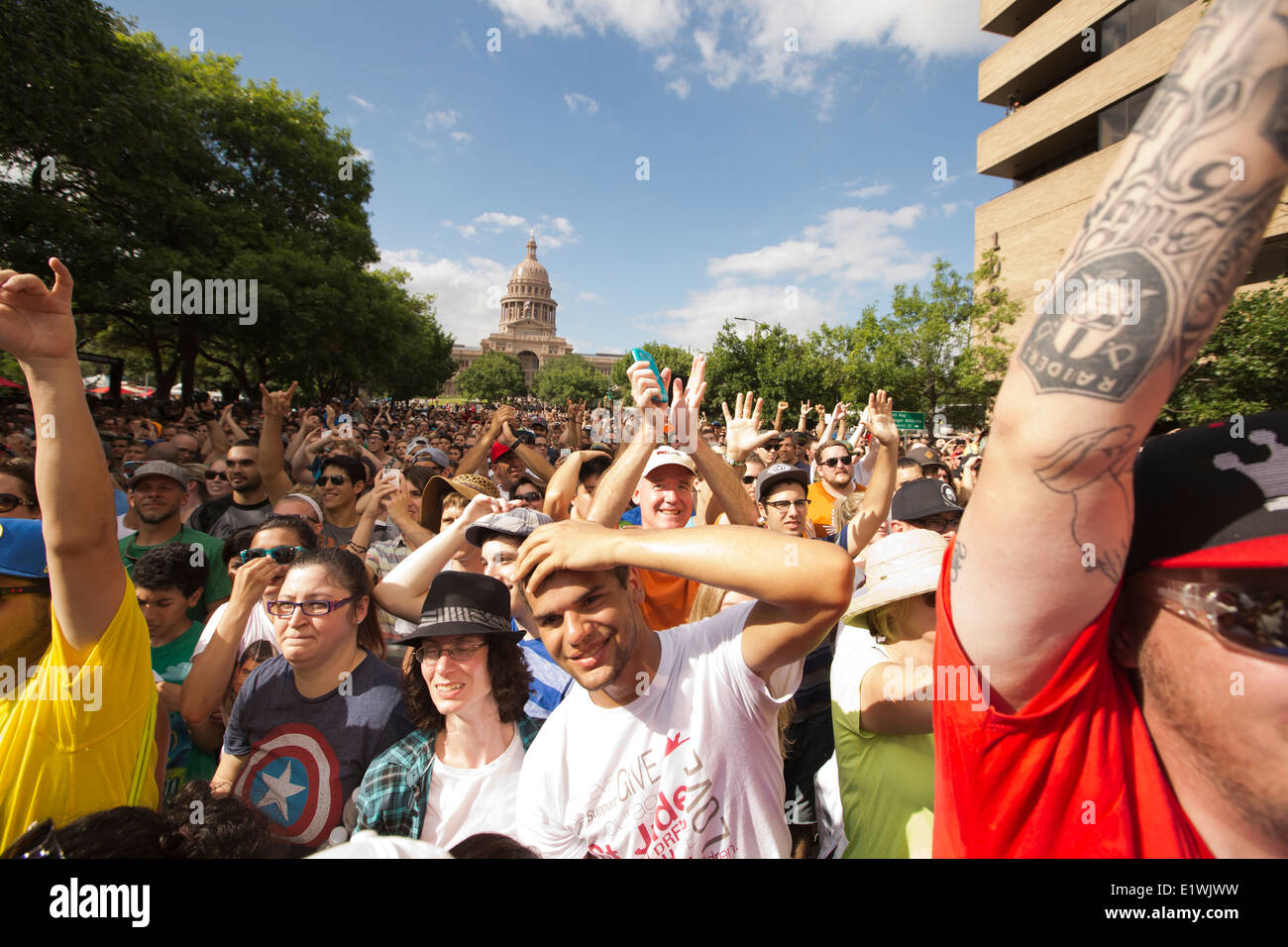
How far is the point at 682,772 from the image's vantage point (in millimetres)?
1838

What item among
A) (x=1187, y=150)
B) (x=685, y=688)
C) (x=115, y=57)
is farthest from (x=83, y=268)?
(x=1187, y=150)

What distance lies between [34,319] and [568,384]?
90.4m

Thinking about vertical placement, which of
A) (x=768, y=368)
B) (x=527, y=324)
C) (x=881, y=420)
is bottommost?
(x=881, y=420)

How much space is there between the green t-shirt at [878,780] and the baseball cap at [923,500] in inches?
66.2

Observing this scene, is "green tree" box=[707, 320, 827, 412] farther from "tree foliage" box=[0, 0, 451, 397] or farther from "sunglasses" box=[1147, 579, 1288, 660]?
"sunglasses" box=[1147, 579, 1288, 660]

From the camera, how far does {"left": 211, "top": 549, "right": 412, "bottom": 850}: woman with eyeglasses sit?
2516 millimetres

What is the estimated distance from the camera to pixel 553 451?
1449 centimetres

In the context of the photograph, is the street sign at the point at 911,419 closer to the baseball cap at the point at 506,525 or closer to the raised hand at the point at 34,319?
the baseball cap at the point at 506,525

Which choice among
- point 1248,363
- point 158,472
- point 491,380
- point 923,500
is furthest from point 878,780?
point 491,380

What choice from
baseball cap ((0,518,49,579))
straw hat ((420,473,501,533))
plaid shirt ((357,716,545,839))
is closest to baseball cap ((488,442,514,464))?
straw hat ((420,473,501,533))

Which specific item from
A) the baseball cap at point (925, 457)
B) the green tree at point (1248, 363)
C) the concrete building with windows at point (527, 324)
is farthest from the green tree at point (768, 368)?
the concrete building with windows at point (527, 324)

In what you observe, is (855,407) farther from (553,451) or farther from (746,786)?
(746,786)

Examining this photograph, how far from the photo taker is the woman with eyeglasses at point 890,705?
2041 millimetres

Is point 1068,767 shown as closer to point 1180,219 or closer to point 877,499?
point 1180,219
